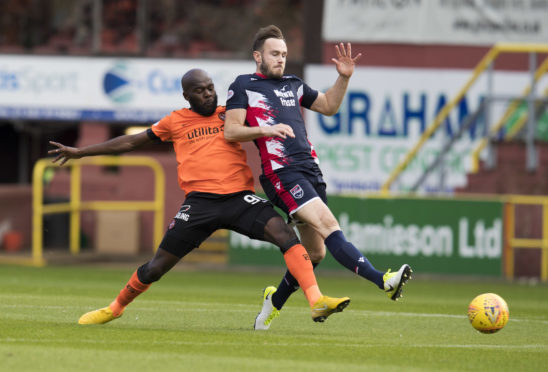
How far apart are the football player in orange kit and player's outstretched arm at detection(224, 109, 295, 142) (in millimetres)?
286

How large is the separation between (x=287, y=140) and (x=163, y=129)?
106 centimetres

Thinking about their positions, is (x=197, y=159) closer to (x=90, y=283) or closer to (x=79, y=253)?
(x=90, y=283)

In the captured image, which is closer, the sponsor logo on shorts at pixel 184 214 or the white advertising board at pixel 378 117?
the sponsor logo on shorts at pixel 184 214

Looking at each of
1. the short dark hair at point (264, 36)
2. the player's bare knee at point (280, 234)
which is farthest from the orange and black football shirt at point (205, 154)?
the short dark hair at point (264, 36)

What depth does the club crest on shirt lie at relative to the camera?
8539 millimetres

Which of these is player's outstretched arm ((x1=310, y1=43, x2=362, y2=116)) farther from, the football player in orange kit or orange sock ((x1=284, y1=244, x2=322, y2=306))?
orange sock ((x1=284, y1=244, x2=322, y2=306))

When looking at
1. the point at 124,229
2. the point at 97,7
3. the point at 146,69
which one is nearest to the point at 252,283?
the point at 124,229

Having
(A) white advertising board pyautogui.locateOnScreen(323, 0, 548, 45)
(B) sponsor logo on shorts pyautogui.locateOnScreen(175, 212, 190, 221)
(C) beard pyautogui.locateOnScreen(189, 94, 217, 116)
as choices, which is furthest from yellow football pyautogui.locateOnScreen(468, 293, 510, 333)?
(A) white advertising board pyautogui.locateOnScreen(323, 0, 548, 45)

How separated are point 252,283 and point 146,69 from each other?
310 inches

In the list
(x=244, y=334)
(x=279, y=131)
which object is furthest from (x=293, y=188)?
(x=244, y=334)

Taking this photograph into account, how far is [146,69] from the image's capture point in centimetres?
2242

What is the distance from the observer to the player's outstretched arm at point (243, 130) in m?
8.25

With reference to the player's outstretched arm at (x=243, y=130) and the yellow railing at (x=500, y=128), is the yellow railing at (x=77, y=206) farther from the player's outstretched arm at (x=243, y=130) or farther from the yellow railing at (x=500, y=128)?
the player's outstretched arm at (x=243, y=130)

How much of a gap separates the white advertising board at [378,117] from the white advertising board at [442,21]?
27.4 inches
